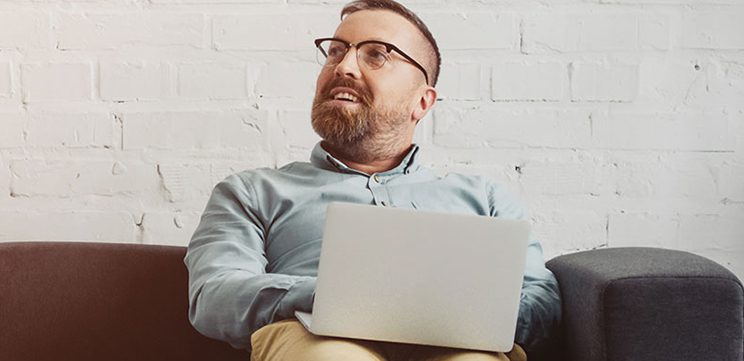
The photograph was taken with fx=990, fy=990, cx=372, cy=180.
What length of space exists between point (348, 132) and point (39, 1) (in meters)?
0.83

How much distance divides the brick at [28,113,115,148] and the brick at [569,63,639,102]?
3.30ft

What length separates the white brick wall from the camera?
212 cm

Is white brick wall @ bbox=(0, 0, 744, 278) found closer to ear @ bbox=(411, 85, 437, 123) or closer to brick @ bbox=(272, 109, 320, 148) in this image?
brick @ bbox=(272, 109, 320, 148)

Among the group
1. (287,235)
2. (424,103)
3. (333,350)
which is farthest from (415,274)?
(424,103)

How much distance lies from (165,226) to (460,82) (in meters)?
0.71

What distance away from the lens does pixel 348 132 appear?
1.80m

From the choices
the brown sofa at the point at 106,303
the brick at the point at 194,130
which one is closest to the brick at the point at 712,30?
the brown sofa at the point at 106,303

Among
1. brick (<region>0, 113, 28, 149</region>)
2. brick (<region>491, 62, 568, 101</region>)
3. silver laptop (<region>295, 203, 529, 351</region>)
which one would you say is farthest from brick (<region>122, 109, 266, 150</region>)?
silver laptop (<region>295, 203, 529, 351</region>)

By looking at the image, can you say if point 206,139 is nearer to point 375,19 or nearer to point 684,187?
point 375,19

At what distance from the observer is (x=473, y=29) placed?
2131mm

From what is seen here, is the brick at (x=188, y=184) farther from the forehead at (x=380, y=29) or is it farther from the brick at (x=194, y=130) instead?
the forehead at (x=380, y=29)

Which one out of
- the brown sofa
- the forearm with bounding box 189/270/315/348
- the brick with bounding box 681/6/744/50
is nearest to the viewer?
the forearm with bounding box 189/270/315/348

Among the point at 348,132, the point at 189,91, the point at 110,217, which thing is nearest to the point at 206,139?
the point at 189,91

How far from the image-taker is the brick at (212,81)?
213 centimetres
